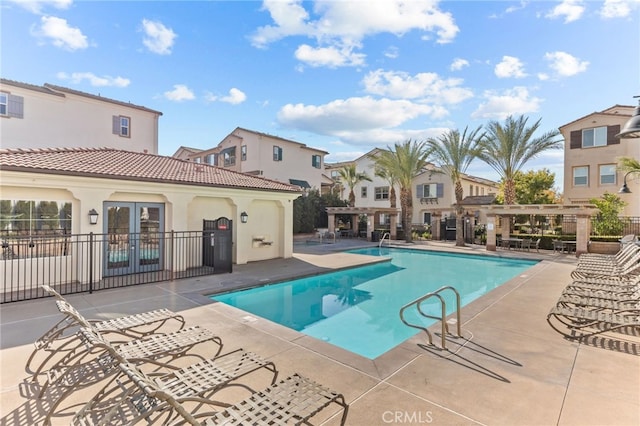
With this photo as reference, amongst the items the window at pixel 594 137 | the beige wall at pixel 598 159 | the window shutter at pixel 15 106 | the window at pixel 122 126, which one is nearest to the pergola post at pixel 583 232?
the beige wall at pixel 598 159

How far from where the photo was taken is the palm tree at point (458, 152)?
2319 cm

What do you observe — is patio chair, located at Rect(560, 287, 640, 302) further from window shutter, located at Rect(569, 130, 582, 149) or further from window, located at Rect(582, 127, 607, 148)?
window shutter, located at Rect(569, 130, 582, 149)

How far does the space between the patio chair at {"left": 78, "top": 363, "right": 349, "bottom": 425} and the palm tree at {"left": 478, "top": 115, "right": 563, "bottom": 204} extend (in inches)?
953

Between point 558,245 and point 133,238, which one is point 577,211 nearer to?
point 558,245

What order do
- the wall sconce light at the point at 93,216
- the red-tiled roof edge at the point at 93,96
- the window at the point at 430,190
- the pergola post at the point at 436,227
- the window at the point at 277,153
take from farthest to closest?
the window at the point at 430,190 < the window at the point at 277,153 < the pergola post at the point at 436,227 < the red-tiled roof edge at the point at 93,96 < the wall sconce light at the point at 93,216

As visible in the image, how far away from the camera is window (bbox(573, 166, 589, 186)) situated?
25.5 m

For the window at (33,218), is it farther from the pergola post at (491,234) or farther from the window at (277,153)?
the window at (277,153)

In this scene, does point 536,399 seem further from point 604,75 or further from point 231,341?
point 604,75

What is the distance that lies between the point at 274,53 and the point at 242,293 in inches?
500

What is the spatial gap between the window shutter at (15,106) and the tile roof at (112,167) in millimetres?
11229

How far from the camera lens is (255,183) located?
1497 centimetres

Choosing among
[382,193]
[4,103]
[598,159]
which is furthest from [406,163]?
[4,103]

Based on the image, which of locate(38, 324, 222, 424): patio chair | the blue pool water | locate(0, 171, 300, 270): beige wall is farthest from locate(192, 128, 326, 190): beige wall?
locate(38, 324, 222, 424): patio chair

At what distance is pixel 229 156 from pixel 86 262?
978 inches
